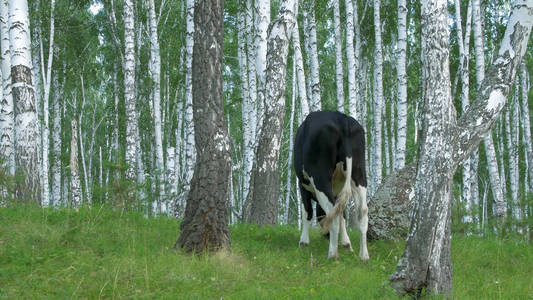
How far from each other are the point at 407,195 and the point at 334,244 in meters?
2.24

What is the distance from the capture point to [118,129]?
26.6 metres

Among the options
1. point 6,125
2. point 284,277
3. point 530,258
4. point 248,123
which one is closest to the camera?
point 284,277

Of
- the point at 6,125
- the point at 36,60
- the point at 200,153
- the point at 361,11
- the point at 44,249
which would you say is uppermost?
the point at 361,11

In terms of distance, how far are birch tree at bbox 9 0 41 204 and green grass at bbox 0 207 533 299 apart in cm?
127

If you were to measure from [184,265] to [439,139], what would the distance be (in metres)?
3.23

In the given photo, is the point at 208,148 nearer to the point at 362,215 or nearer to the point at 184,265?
the point at 184,265

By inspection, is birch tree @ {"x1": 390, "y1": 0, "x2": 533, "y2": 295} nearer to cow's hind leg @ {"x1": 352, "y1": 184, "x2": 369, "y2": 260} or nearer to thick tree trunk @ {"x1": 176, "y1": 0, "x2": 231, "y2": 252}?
cow's hind leg @ {"x1": 352, "y1": 184, "x2": 369, "y2": 260}

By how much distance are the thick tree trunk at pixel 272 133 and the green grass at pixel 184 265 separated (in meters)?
1.08

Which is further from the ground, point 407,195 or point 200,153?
point 200,153

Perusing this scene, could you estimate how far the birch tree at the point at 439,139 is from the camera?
5156mm

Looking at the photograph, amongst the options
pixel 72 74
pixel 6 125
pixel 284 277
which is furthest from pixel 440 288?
pixel 72 74

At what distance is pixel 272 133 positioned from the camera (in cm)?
945

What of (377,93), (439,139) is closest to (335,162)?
(439,139)

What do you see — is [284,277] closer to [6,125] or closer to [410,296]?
[410,296]
